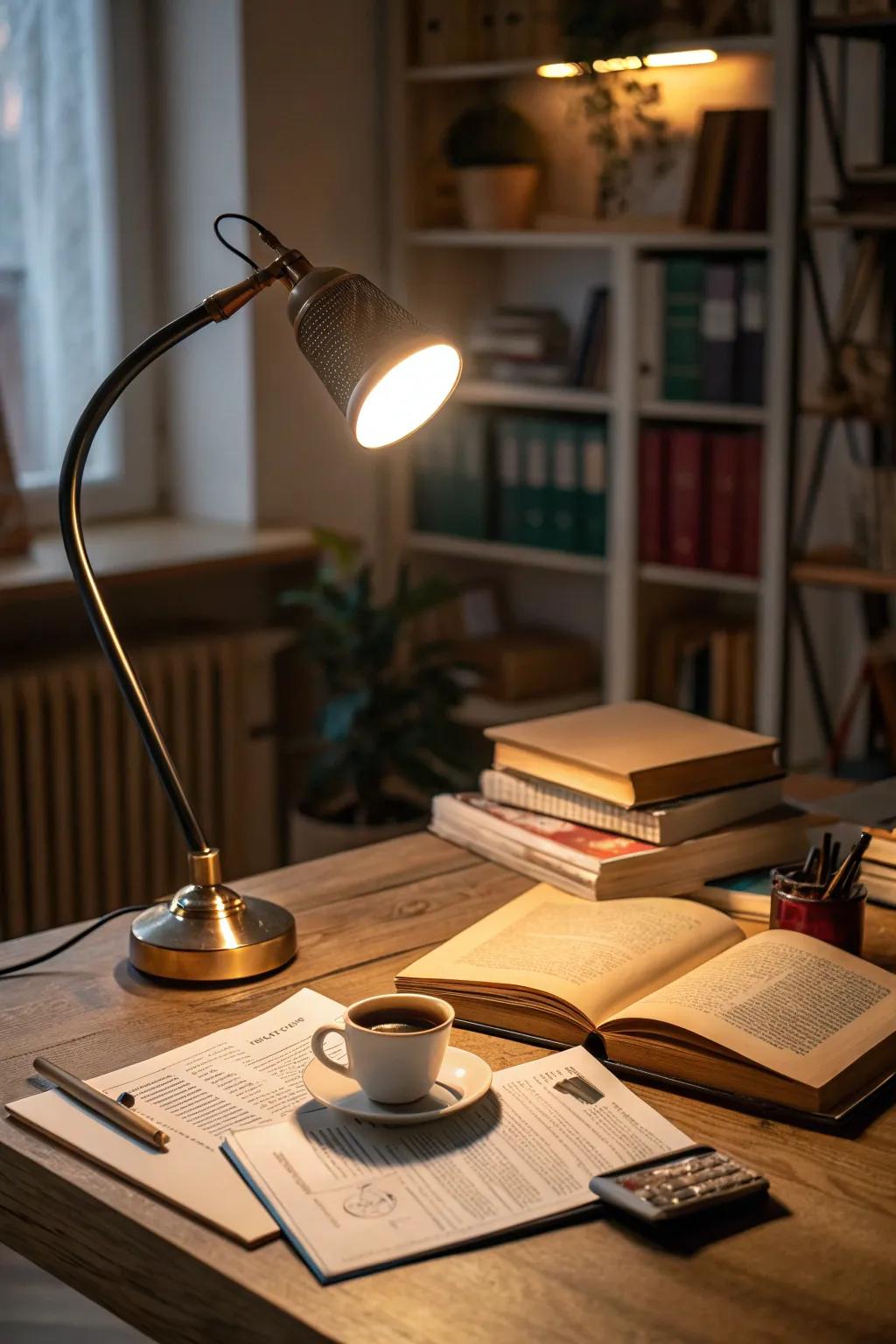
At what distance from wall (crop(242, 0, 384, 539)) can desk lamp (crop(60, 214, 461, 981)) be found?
2.07 meters

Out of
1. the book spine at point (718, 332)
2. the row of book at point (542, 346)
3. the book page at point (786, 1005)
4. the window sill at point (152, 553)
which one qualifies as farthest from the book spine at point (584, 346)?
the book page at point (786, 1005)

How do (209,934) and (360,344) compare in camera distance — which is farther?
(209,934)

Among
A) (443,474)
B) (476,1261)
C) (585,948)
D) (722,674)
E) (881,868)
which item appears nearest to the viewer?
(476,1261)

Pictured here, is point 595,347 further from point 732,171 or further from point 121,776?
point 121,776

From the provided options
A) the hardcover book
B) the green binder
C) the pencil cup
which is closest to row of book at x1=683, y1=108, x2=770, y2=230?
the green binder

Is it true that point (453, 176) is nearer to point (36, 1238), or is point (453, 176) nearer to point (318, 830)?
point (318, 830)

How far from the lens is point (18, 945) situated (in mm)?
1561

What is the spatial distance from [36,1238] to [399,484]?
2.79 metres

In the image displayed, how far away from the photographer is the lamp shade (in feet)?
4.32

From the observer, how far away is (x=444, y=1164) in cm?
110

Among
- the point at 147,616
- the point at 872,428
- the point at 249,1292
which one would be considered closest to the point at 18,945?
the point at 249,1292

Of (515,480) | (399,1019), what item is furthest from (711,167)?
(399,1019)

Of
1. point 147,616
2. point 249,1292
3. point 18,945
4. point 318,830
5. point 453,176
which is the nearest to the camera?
point 249,1292

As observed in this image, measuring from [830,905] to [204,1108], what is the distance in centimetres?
58
